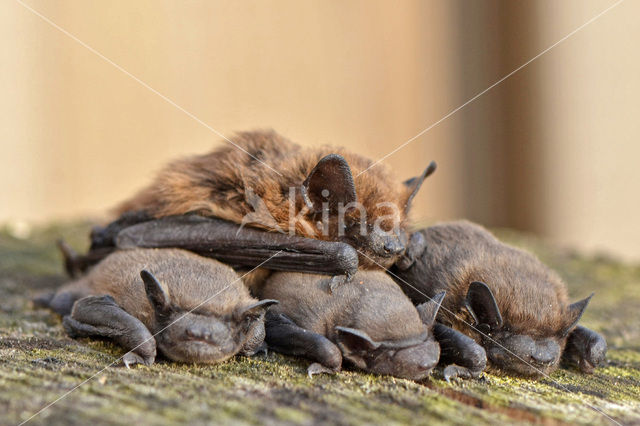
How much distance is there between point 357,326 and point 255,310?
40cm

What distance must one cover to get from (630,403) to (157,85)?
8.74 meters

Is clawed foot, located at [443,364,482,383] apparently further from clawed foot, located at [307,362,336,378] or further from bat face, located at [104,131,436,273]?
bat face, located at [104,131,436,273]

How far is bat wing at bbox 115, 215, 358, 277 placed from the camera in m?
2.96

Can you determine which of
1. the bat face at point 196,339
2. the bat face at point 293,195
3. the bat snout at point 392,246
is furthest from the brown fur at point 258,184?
the bat face at point 196,339

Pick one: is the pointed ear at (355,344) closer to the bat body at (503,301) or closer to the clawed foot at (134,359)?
the bat body at (503,301)

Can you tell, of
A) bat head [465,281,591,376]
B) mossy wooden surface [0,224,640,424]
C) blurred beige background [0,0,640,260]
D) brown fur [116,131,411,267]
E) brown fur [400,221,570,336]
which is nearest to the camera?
mossy wooden surface [0,224,640,424]

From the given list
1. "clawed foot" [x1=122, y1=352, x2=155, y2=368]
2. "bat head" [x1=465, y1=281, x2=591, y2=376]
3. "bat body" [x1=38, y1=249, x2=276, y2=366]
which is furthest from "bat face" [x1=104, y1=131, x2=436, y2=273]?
"clawed foot" [x1=122, y1=352, x2=155, y2=368]

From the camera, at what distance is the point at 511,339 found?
9.07ft

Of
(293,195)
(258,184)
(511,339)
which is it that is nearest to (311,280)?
(293,195)

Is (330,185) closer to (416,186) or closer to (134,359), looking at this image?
(416,186)

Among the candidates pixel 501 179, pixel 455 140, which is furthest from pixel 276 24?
pixel 501 179

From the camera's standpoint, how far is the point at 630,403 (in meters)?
2.48

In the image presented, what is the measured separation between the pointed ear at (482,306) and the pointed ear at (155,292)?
1210 mm

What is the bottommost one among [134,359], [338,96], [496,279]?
[134,359]
